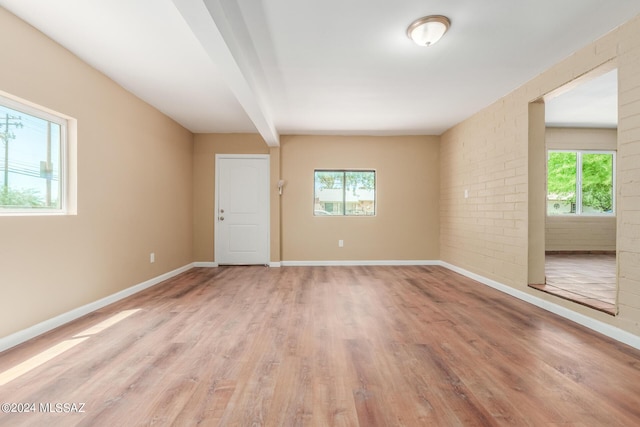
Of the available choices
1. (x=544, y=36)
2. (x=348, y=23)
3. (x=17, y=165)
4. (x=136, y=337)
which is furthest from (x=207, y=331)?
(x=544, y=36)

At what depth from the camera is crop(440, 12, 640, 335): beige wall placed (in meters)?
2.12

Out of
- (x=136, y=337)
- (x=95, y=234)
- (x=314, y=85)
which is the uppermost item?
(x=314, y=85)

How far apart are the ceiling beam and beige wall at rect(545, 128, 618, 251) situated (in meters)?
6.03

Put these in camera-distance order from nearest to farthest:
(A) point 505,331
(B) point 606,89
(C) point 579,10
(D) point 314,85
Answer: (C) point 579,10 < (A) point 505,331 < (D) point 314,85 < (B) point 606,89

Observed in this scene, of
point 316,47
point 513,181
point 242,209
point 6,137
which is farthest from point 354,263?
point 6,137

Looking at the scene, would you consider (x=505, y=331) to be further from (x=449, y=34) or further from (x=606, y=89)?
(x=606, y=89)

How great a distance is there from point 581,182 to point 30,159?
27.9 feet

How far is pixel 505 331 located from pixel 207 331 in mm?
2456

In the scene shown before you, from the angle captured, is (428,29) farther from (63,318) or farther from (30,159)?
(63,318)

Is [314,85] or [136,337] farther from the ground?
[314,85]

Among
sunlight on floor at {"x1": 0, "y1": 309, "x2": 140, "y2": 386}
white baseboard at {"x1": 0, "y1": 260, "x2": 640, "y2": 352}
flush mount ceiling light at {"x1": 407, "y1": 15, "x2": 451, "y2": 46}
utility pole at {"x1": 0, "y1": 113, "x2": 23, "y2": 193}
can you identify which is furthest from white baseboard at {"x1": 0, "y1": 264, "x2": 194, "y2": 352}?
flush mount ceiling light at {"x1": 407, "y1": 15, "x2": 451, "y2": 46}

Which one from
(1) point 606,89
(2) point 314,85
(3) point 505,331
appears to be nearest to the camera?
(3) point 505,331

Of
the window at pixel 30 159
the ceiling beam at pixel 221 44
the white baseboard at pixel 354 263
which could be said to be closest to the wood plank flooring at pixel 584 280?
the white baseboard at pixel 354 263

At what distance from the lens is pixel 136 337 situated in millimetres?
2227
